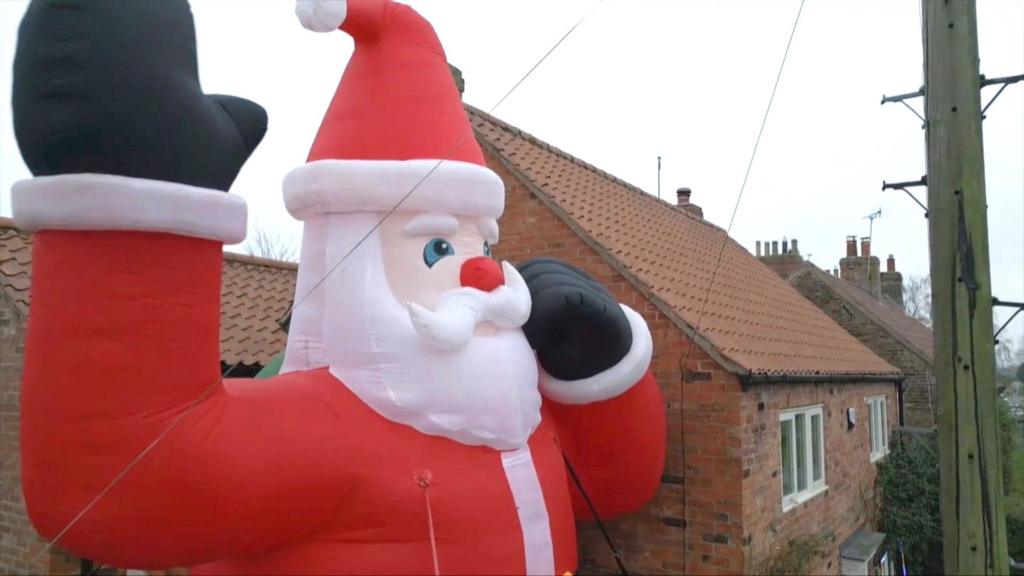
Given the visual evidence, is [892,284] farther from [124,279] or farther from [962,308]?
[124,279]

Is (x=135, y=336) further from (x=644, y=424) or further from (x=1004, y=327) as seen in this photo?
(x=1004, y=327)

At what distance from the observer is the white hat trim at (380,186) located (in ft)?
12.6

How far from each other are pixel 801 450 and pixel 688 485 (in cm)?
217

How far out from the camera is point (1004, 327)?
14.1ft

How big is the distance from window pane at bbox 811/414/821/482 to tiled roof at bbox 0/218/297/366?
512cm

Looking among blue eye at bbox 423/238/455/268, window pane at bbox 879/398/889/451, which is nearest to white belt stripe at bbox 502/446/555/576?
blue eye at bbox 423/238/455/268

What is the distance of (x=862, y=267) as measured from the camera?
20578 mm

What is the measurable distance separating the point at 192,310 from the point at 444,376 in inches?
45.2

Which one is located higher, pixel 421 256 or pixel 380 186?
pixel 380 186

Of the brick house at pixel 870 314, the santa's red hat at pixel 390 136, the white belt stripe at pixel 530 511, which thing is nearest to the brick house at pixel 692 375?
the white belt stripe at pixel 530 511

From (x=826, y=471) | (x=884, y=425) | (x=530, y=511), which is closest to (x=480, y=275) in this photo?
(x=530, y=511)

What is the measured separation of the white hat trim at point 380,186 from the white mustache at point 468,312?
18.6 inches

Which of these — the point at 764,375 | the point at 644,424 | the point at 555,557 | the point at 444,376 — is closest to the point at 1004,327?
the point at 764,375

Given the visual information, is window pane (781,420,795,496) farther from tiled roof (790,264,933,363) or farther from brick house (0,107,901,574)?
tiled roof (790,264,933,363)
